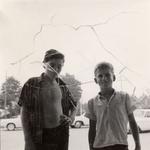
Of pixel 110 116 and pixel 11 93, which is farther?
pixel 11 93

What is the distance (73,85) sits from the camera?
1.20 m

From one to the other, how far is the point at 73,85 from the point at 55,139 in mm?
223

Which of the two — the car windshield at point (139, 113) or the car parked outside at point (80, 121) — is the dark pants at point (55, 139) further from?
the car windshield at point (139, 113)

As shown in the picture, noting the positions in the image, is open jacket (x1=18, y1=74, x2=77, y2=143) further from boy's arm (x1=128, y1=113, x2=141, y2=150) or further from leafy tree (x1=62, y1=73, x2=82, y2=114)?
boy's arm (x1=128, y1=113, x2=141, y2=150)

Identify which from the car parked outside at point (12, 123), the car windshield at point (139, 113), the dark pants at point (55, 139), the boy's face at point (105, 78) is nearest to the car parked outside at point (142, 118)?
the car windshield at point (139, 113)

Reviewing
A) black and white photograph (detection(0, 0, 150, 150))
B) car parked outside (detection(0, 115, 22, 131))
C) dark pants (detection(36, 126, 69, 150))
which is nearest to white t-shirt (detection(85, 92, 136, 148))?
black and white photograph (detection(0, 0, 150, 150))

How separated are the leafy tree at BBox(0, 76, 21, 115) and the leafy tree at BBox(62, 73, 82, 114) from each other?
20cm

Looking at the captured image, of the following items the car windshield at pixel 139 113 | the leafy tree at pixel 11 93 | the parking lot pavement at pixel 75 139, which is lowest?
the parking lot pavement at pixel 75 139

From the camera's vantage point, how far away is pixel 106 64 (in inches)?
46.6

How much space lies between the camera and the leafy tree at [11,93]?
3.98ft

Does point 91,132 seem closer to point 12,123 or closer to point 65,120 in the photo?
point 65,120

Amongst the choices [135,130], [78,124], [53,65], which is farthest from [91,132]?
[53,65]

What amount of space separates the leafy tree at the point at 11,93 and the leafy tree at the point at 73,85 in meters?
0.20

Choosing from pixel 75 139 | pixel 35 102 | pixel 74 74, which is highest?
Answer: pixel 74 74
